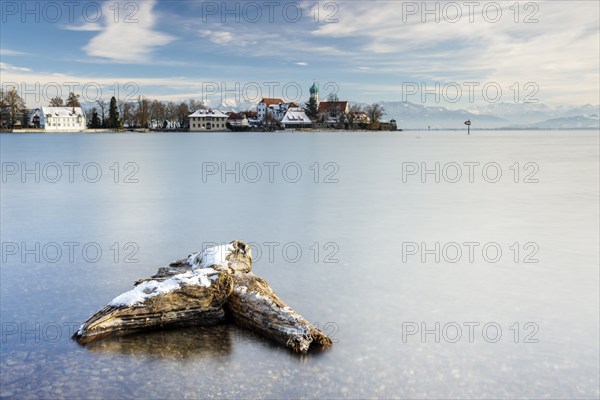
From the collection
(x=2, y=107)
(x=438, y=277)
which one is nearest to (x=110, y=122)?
(x=2, y=107)

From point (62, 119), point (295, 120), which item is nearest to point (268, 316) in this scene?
point (62, 119)

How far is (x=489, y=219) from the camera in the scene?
15914 millimetres

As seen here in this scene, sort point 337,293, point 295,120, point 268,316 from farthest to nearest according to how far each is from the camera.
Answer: point 295,120
point 337,293
point 268,316

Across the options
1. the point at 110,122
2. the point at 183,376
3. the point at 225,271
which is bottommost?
the point at 183,376

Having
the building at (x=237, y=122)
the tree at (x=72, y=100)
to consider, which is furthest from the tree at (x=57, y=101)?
the building at (x=237, y=122)

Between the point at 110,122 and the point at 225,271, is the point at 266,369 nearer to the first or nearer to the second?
the point at 225,271

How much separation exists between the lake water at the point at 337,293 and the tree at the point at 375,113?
15206cm

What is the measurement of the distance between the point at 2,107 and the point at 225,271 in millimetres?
143914

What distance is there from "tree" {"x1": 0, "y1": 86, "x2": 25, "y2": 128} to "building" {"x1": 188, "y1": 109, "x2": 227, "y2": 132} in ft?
148

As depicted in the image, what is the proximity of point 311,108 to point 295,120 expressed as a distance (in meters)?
16.1

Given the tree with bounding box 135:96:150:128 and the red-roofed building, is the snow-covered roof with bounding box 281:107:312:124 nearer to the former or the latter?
the red-roofed building

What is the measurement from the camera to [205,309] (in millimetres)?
7957

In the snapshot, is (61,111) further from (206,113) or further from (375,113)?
(375,113)

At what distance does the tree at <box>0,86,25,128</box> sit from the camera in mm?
129875
